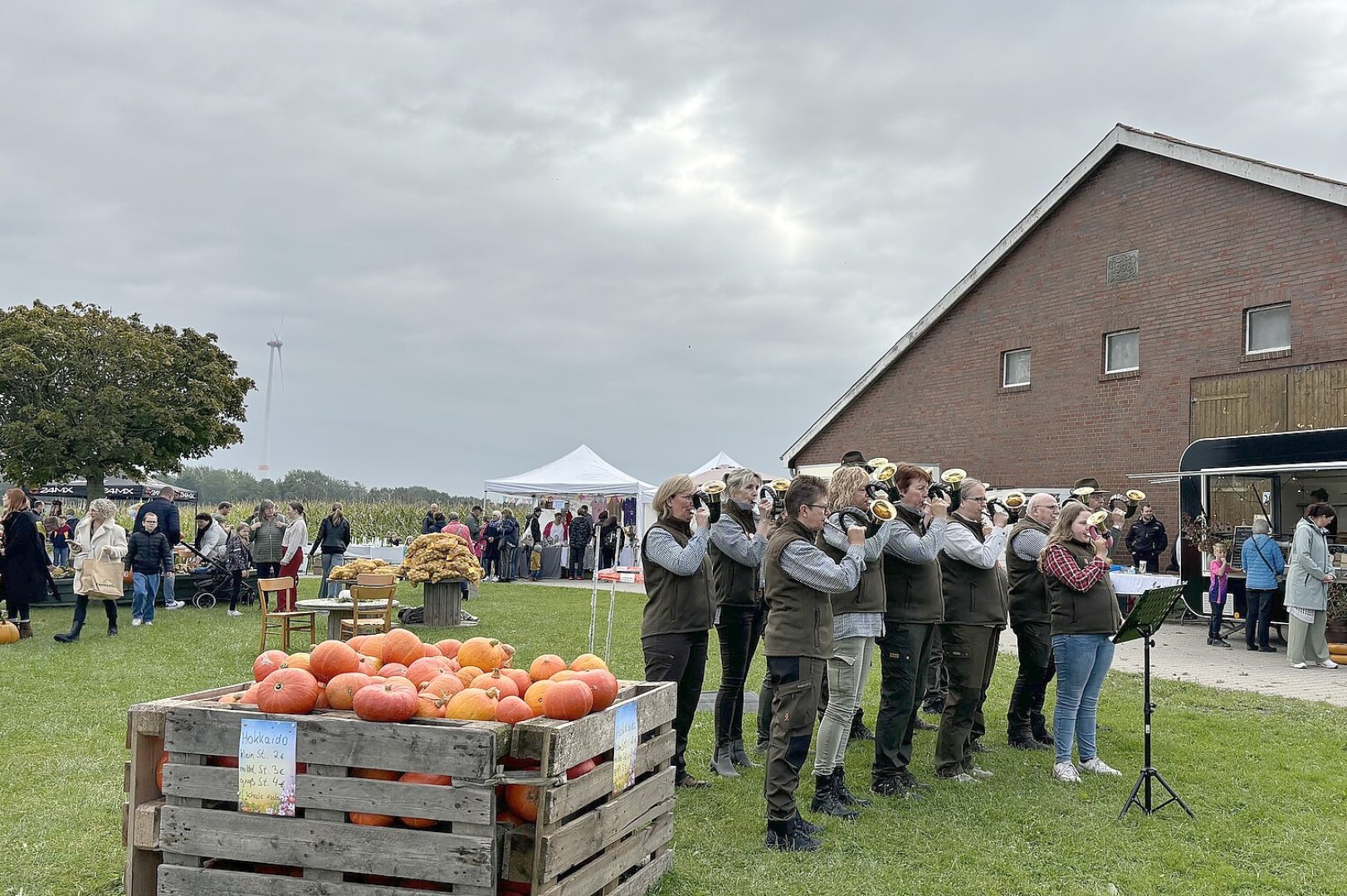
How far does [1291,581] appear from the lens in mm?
12164

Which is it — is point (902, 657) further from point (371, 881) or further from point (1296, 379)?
point (1296, 379)

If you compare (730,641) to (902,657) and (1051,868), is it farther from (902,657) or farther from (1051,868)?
(1051,868)

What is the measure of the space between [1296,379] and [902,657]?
1357cm

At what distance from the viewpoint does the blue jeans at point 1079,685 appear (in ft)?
22.5

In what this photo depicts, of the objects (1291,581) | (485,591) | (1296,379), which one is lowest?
(485,591)

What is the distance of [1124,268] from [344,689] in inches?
753

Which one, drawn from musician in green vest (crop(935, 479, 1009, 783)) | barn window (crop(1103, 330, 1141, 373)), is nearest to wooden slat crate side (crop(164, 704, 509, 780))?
musician in green vest (crop(935, 479, 1009, 783))

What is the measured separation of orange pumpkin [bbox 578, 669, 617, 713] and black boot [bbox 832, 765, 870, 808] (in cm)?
221

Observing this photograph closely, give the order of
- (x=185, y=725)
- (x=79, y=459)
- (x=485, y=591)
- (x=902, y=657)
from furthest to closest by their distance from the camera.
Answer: (x=79, y=459) < (x=485, y=591) < (x=902, y=657) < (x=185, y=725)

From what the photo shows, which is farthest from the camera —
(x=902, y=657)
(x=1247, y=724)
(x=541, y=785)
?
(x=1247, y=724)

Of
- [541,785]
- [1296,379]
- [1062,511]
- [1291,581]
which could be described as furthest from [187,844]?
[1296,379]

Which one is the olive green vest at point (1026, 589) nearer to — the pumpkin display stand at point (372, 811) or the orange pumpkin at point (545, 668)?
the orange pumpkin at point (545, 668)

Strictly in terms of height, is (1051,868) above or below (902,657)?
below

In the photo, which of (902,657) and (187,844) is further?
(902,657)
